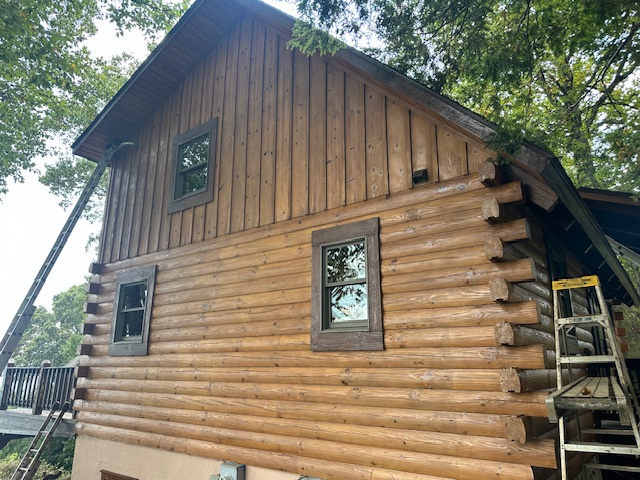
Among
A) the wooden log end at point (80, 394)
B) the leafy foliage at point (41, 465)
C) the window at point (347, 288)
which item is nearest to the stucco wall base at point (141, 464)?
the wooden log end at point (80, 394)

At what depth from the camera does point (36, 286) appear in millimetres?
9586

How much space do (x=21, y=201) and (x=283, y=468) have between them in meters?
207

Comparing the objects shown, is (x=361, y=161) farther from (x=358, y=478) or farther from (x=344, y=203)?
(x=358, y=478)

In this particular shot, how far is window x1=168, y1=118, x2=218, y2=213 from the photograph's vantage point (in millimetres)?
7867

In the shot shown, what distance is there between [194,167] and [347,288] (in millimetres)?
4396

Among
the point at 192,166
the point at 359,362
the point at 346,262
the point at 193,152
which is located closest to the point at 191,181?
the point at 192,166

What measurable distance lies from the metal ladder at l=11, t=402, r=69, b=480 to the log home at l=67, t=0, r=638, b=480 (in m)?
0.72

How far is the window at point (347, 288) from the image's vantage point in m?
5.11

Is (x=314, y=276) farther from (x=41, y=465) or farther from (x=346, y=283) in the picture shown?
(x=41, y=465)

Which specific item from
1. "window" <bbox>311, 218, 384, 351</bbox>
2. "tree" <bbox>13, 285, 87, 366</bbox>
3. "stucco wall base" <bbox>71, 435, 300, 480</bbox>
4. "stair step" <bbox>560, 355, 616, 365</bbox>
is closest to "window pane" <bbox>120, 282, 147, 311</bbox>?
"stucco wall base" <bbox>71, 435, 300, 480</bbox>

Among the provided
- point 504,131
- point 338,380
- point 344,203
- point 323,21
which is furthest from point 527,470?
point 323,21

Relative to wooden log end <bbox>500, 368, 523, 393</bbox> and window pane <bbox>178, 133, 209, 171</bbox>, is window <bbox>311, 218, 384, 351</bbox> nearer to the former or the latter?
wooden log end <bbox>500, 368, 523, 393</bbox>

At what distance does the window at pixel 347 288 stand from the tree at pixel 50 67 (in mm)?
10771

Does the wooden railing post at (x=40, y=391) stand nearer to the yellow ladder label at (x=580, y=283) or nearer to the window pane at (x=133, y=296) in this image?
the window pane at (x=133, y=296)
